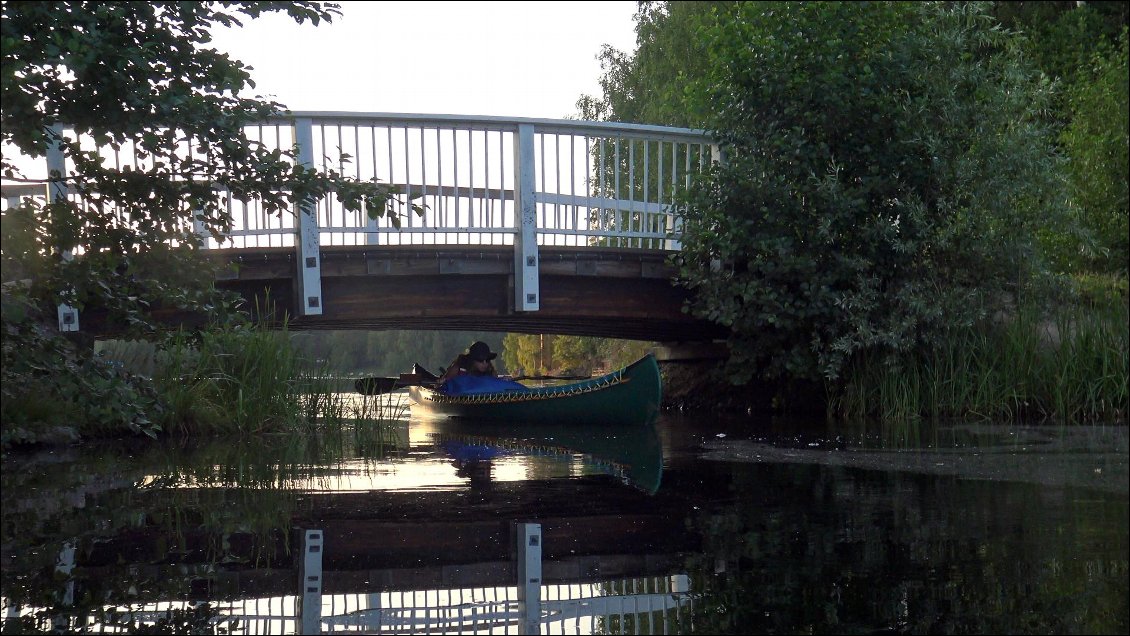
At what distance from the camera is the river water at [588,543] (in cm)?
295

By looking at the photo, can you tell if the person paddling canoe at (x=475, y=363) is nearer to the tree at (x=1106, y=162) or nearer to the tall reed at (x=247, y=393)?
the tall reed at (x=247, y=393)

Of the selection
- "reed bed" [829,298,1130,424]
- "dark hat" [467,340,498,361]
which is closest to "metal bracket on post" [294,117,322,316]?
"dark hat" [467,340,498,361]

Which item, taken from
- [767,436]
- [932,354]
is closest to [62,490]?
[767,436]

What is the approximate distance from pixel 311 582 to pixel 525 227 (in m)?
8.08

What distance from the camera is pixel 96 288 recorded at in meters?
3.90

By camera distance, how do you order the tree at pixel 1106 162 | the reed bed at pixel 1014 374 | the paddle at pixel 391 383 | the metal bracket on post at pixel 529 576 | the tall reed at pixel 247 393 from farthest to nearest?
the tree at pixel 1106 162
the paddle at pixel 391 383
the reed bed at pixel 1014 374
the tall reed at pixel 247 393
the metal bracket on post at pixel 529 576

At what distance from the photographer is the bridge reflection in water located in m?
2.96

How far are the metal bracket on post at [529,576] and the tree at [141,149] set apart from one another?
1.31 metres

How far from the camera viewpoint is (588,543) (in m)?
4.03

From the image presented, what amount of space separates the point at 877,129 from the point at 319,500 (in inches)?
318

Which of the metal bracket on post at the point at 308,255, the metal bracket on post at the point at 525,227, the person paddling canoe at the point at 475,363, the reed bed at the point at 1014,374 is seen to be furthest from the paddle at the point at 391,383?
the reed bed at the point at 1014,374

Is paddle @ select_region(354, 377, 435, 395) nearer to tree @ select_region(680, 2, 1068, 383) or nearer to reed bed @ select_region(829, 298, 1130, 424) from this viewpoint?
tree @ select_region(680, 2, 1068, 383)

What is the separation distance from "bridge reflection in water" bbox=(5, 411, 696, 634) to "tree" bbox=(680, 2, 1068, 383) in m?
5.42

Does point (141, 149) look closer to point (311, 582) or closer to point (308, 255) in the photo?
point (311, 582)
